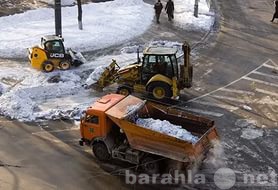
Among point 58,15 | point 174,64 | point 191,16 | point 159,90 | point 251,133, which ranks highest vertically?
point 58,15

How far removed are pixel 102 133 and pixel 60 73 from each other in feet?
29.6

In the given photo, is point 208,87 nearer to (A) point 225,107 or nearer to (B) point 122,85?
(A) point 225,107

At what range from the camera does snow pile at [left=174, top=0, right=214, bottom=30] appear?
3491 centimetres

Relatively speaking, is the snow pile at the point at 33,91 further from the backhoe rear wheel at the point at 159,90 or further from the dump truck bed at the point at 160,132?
the dump truck bed at the point at 160,132

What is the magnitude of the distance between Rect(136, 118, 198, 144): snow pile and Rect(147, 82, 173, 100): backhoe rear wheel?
4.58 metres

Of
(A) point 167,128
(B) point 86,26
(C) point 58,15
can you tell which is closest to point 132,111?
(A) point 167,128

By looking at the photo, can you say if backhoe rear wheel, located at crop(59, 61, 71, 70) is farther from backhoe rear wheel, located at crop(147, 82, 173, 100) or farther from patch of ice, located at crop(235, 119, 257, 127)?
patch of ice, located at crop(235, 119, 257, 127)

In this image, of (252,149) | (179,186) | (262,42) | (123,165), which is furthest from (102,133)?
(262,42)

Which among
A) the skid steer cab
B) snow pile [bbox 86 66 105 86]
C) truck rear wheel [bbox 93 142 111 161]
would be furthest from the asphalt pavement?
snow pile [bbox 86 66 105 86]

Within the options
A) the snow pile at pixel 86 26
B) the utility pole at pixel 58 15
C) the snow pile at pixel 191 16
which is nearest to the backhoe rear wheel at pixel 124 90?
the snow pile at pixel 86 26

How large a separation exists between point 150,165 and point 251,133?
525 cm

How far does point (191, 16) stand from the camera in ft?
120

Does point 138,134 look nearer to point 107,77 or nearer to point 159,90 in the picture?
point 159,90

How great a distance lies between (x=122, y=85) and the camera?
23.7 m
